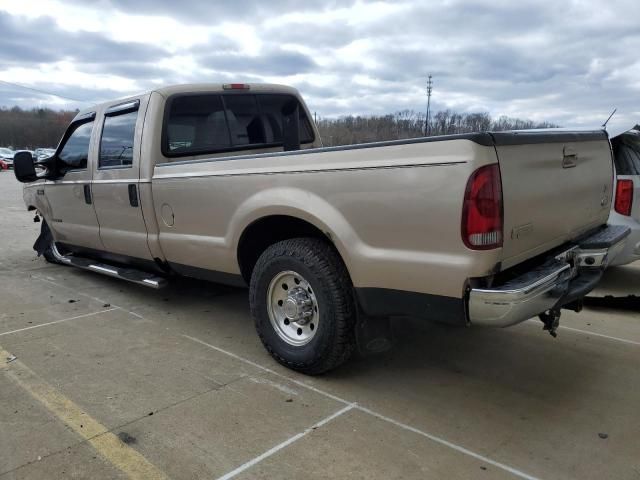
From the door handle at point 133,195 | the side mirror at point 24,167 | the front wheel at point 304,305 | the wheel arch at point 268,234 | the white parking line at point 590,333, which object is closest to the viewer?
the front wheel at point 304,305

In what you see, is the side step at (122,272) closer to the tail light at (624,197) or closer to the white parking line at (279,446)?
the white parking line at (279,446)

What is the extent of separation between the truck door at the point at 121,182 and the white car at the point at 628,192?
447cm

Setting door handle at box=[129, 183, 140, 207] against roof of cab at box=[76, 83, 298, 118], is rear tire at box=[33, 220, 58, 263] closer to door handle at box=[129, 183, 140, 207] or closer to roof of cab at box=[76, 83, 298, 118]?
roof of cab at box=[76, 83, 298, 118]

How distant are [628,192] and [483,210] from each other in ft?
11.5

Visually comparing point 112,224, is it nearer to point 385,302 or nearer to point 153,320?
point 153,320

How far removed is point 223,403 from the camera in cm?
318

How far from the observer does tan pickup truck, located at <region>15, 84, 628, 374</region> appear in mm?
2631

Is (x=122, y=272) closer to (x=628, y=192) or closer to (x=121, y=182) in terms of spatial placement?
(x=121, y=182)

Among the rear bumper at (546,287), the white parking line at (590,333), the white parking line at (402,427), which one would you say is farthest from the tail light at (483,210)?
the white parking line at (590,333)

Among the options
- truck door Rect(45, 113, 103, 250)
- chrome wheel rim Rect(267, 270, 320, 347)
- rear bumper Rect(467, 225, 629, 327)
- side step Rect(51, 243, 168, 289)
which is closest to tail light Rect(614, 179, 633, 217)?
rear bumper Rect(467, 225, 629, 327)

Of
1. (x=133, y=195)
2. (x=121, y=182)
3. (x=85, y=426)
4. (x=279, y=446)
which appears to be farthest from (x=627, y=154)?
(x=85, y=426)

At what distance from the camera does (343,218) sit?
3057mm

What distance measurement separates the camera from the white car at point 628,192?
508 centimetres

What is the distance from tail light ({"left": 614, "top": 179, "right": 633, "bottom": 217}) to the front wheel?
11.4 ft
